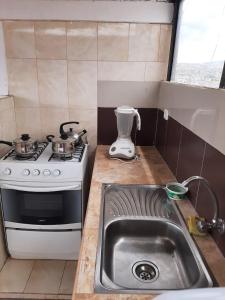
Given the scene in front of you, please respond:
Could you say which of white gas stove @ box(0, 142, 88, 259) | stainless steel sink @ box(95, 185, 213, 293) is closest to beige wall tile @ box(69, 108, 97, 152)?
white gas stove @ box(0, 142, 88, 259)

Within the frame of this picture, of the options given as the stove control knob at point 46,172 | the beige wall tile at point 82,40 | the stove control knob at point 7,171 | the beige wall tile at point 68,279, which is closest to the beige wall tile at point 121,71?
the beige wall tile at point 82,40

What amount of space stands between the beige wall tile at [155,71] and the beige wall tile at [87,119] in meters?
0.54

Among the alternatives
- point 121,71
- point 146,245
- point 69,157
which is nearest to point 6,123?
point 69,157

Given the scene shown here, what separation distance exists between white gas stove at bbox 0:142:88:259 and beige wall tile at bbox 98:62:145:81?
2.18 feet

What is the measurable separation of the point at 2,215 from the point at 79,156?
2.48 ft

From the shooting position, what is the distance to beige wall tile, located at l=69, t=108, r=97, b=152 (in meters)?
2.04

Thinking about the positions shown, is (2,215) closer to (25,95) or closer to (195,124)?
(25,95)

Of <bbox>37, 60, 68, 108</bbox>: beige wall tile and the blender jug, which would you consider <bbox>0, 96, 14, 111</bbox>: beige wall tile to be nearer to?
<bbox>37, 60, 68, 108</bbox>: beige wall tile

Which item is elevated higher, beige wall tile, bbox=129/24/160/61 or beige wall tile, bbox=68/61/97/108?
beige wall tile, bbox=129/24/160/61

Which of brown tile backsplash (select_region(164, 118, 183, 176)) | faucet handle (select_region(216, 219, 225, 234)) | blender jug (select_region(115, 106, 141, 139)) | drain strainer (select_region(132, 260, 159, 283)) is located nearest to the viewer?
faucet handle (select_region(216, 219, 225, 234))

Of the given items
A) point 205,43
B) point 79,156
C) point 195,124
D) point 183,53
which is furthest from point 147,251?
point 183,53

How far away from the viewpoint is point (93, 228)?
1.00 meters

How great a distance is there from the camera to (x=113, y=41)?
1862 millimetres

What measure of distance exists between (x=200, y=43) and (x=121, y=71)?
713mm
